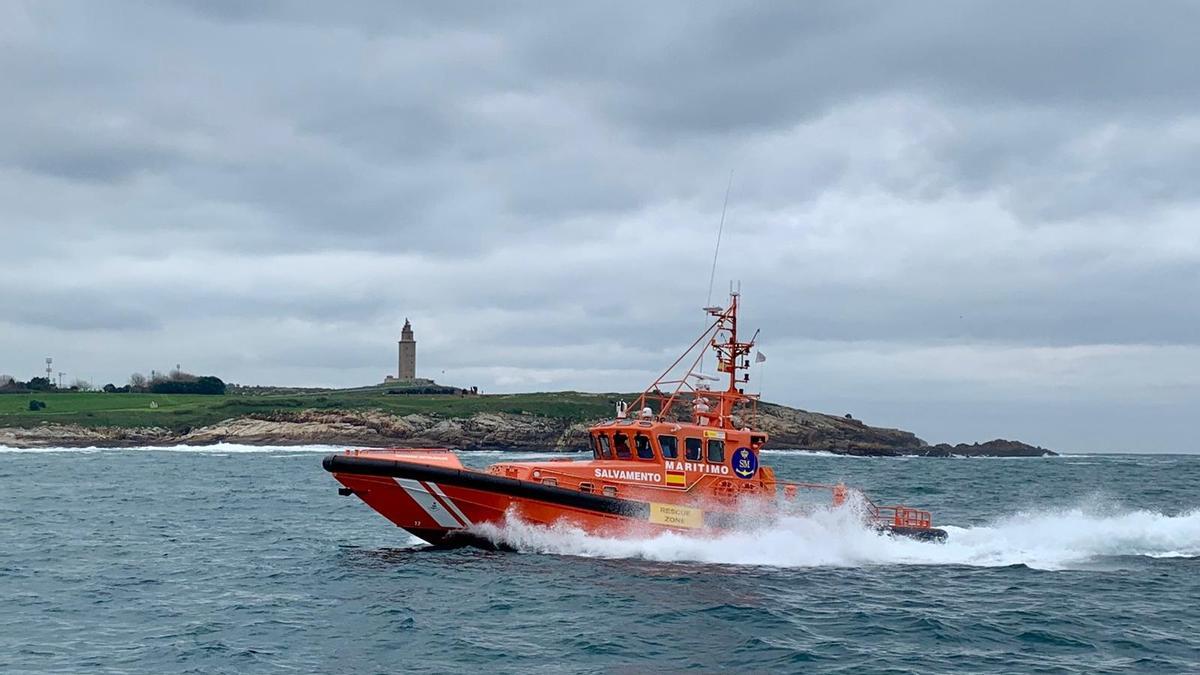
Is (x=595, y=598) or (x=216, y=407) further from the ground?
(x=216, y=407)

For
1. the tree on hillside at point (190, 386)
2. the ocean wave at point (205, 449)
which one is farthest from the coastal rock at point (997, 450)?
the tree on hillside at point (190, 386)

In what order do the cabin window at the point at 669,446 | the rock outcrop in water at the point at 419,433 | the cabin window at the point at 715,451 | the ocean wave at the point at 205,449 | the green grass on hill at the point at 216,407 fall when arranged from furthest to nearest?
the green grass on hill at the point at 216,407 < the rock outcrop in water at the point at 419,433 < the ocean wave at the point at 205,449 < the cabin window at the point at 715,451 < the cabin window at the point at 669,446

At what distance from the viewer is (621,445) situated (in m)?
23.9

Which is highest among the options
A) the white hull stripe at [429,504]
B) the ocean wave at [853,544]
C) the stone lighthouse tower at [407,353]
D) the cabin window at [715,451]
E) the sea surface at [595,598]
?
the stone lighthouse tower at [407,353]

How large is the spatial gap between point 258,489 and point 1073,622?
3363cm

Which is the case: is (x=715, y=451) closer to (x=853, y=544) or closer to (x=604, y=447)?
(x=604, y=447)

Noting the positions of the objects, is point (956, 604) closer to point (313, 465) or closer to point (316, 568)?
point (316, 568)

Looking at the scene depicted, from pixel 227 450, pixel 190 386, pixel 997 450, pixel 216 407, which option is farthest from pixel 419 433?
pixel 997 450

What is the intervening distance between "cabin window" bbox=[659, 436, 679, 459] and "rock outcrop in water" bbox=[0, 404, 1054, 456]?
6760 cm

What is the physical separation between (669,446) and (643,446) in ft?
1.88

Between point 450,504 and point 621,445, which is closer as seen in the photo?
point 450,504

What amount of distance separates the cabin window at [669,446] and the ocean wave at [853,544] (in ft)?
5.75

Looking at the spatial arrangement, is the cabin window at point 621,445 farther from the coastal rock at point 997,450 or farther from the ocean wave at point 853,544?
the coastal rock at point 997,450

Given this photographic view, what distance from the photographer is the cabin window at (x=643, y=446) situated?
23656 millimetres
